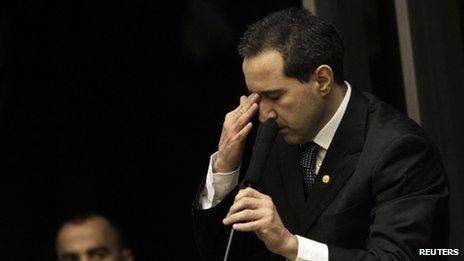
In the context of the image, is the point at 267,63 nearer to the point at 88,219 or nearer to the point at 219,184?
the point at 219,184

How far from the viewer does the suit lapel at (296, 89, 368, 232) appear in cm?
308

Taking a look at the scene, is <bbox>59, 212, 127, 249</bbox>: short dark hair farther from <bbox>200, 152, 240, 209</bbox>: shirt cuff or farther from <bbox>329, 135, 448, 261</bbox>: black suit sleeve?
<bbox>329, 135, 448, 261</bbox>: black suit sleeve

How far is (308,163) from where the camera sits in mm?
3230

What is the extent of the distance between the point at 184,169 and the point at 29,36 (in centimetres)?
80

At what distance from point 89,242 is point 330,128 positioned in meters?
1.19

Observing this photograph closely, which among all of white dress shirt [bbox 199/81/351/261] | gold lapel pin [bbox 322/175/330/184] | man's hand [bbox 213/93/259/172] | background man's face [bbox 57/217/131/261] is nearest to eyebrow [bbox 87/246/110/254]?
background man's face [bbox 57/217/131/261]

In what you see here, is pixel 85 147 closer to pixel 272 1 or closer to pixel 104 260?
pixel 104 260

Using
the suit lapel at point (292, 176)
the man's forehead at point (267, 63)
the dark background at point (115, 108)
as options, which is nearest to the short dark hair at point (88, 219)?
the dark background at point (115, 108)

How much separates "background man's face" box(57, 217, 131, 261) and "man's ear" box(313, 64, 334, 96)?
1233 mm

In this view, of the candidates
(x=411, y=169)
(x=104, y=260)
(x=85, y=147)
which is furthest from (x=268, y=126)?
(x=85, y=147)

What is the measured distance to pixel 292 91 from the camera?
307cm

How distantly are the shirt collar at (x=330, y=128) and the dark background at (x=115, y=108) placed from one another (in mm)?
1007

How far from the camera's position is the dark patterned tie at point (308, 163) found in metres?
3.20

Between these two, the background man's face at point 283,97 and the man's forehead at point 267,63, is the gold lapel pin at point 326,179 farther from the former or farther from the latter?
the man's forehead at point 267,63
